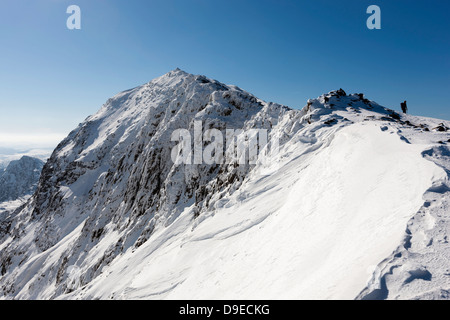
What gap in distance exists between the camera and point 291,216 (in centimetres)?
1236

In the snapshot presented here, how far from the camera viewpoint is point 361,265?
241 inches

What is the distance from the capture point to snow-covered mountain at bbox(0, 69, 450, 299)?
20.7 feet

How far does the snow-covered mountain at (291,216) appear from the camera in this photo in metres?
6.31

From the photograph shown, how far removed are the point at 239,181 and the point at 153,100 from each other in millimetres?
68162

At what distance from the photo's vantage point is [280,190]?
17.5 metres

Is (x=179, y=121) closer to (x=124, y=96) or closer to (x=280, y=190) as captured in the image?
(x=280, y=190)

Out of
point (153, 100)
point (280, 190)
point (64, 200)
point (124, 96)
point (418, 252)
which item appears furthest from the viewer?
point (124, 96)
